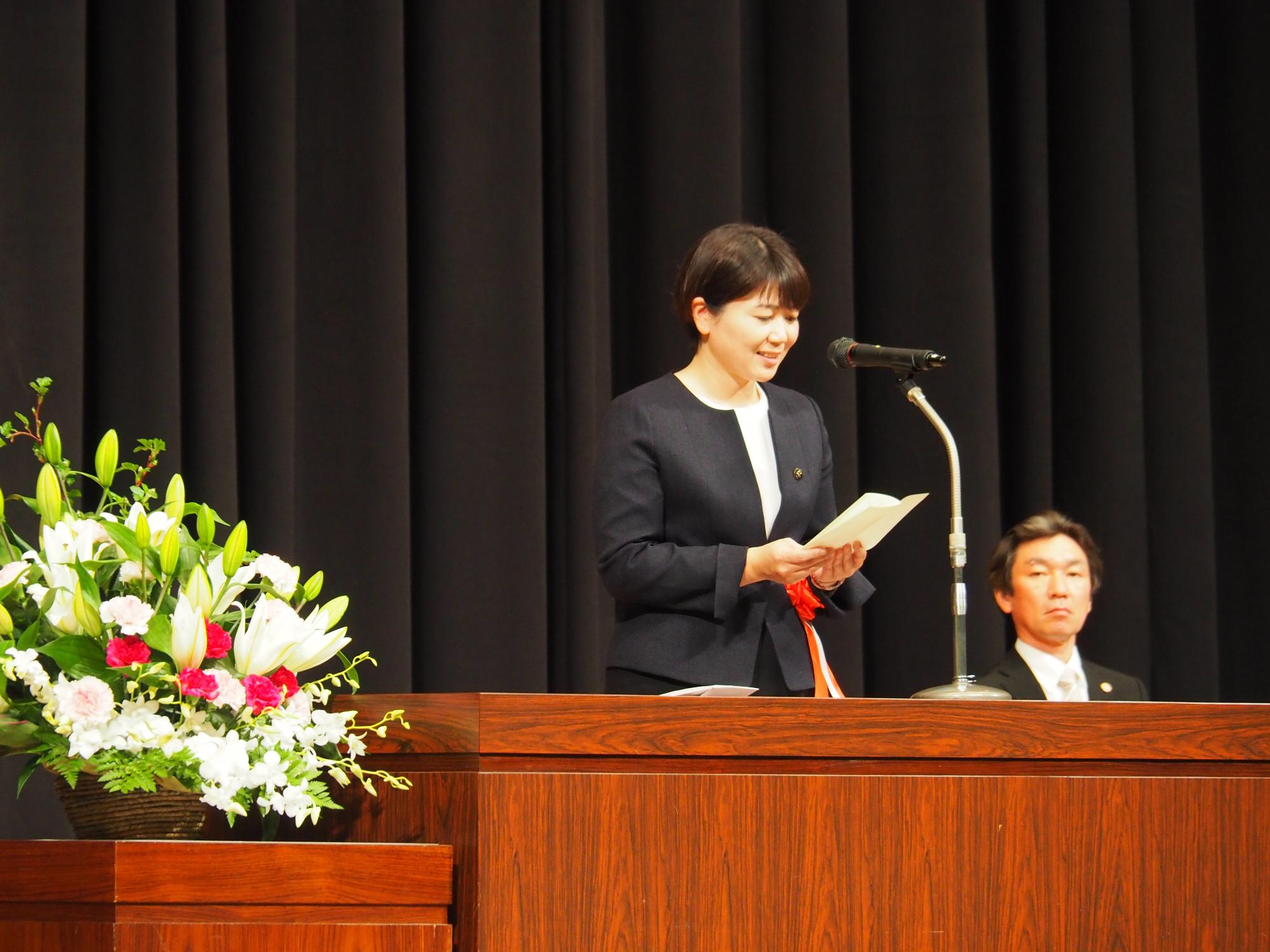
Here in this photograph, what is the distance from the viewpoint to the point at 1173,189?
4113mm

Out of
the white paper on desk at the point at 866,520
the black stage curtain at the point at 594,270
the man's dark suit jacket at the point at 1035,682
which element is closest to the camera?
the white paper on desk at the point at 866,520

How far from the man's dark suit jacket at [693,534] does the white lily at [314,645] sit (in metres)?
0.45

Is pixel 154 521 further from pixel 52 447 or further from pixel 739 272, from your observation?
pixel 739 272

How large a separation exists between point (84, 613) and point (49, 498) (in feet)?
0.63

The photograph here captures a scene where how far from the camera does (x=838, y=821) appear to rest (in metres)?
1.75

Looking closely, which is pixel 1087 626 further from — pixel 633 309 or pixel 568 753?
pixel 568 753

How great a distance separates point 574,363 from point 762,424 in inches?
41.5

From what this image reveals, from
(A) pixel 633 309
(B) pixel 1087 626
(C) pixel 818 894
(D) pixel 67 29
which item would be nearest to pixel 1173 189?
(B) pixel 1087 626

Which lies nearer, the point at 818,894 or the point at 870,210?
the point at 818,894

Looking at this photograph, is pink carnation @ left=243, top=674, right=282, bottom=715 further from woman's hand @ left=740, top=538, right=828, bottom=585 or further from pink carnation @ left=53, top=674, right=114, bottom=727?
woman's hand @ left=740, top=538, right=828, bottom=585

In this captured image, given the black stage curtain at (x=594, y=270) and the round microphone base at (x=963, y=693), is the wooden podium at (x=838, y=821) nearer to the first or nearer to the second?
the round microphone base at (x=963, y=693)

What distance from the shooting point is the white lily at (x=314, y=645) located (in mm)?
1860

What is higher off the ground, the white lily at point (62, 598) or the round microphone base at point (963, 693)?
the white lily at point (62, 598)

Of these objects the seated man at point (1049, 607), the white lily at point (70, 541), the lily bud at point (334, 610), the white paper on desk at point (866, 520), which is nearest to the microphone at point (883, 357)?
the white paper on desk at point (866, 520)
